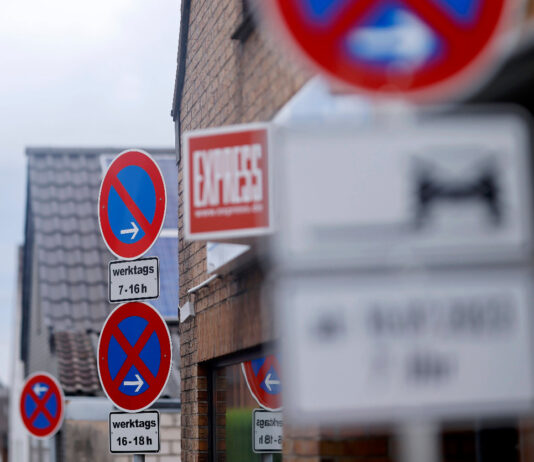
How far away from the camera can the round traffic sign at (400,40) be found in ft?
8.35

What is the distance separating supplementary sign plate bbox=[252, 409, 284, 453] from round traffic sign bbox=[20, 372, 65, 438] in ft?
11.9

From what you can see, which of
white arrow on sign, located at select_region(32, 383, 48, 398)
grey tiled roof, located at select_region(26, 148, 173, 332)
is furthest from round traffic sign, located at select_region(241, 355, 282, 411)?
grey tiled roof, located at select_region(26, 148, 173, 332)

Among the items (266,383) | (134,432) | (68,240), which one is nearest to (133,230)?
(134,432)

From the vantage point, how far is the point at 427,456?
242 centimetres

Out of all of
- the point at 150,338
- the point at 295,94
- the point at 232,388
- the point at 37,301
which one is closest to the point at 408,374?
the point at 295,94

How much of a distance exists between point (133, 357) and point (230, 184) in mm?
2002

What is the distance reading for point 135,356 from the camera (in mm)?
6957

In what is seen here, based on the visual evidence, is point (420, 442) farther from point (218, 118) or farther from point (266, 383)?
point (266, 383)

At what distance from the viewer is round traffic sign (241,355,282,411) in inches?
288

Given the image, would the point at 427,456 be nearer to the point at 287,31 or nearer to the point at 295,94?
the point at 287,31

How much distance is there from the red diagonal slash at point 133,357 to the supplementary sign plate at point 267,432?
31.9 inches

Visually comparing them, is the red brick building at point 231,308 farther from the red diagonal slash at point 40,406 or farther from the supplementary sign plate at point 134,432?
the red diagonal slash at point 40,406

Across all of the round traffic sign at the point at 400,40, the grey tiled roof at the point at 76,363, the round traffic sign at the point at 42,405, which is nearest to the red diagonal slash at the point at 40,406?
the round traffic sign at the point at 42,405

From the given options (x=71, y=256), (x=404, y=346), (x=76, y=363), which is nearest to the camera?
(x=404, y=346)
